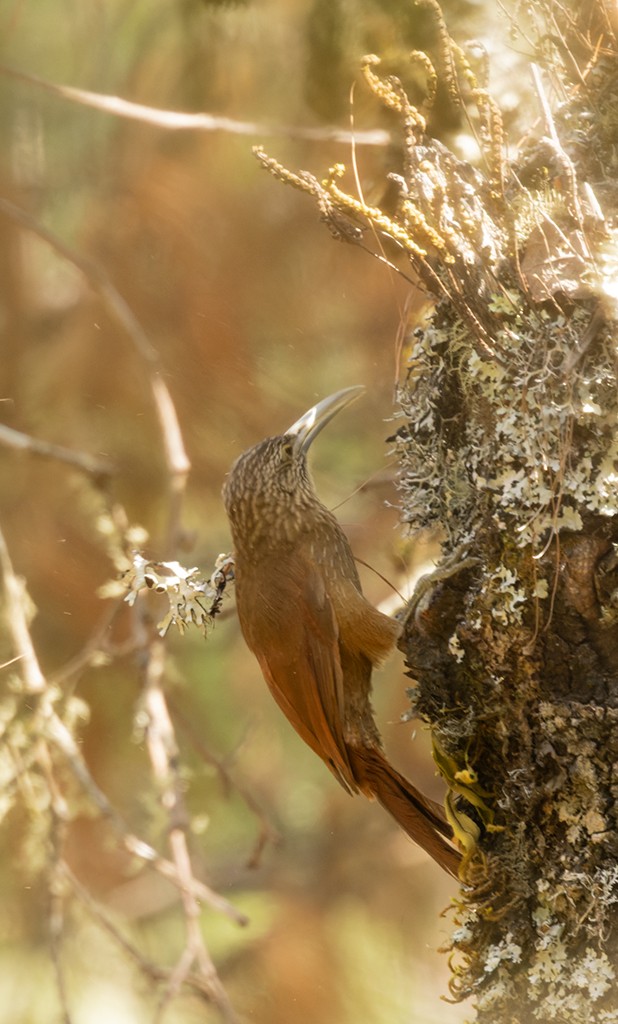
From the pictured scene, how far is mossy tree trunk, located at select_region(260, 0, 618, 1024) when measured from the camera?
144cm

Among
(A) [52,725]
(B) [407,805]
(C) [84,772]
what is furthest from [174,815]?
(B) [407,805]

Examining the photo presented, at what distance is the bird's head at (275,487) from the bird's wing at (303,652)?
0.45 ft

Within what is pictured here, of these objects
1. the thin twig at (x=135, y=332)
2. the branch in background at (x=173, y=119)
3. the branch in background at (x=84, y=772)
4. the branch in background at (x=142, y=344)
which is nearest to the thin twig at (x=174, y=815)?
the branch in background at (x=84, y=772)

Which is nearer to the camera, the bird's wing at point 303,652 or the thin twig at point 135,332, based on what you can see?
the bird's wing at point 303,652

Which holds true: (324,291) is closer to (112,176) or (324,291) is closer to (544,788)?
(112,176)

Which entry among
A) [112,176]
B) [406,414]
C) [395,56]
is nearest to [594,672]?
[406,414]

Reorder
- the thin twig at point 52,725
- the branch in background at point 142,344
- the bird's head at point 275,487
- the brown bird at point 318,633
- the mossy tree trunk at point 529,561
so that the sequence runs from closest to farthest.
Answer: the mossy tree trunk at point 529,561 → the brown bird at point 318,633 → the bird's head at point 275,487 → the thin twig at point 52,725 → the branch in background at point 142,344

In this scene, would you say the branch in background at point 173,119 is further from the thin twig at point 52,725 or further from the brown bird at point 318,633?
the thin twig at point 52,725

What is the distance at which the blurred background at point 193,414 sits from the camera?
314cm

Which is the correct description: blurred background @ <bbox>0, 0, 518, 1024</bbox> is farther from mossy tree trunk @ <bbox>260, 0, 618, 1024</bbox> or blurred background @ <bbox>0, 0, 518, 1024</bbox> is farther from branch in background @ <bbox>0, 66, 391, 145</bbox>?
mossy tree trunk @ <bbox>260, 0, 618, 1024</bbox>

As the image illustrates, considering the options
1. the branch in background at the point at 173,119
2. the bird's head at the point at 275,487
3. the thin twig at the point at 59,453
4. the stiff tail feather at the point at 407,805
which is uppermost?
the branch in background at the point at 173,119

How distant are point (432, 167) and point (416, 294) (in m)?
0.61

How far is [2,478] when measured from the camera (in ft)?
11.8

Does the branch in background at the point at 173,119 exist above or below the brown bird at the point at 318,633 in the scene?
above
